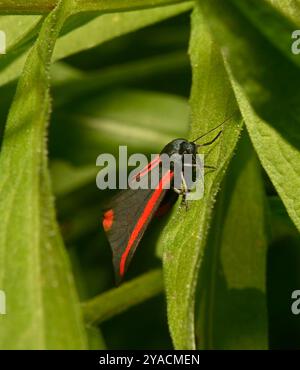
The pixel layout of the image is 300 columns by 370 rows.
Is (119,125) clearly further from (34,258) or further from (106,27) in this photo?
(34,258)

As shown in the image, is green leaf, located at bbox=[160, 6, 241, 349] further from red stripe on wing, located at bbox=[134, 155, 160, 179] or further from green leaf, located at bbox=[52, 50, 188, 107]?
green leaf, located at bbox=[52, 50, 188, 107]

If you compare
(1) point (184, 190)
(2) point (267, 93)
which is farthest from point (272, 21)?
(1) point (184, 190)

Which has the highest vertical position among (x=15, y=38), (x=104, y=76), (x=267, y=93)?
(x=104, y=76)

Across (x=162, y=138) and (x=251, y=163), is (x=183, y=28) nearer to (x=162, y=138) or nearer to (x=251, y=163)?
(x=162, y=138)

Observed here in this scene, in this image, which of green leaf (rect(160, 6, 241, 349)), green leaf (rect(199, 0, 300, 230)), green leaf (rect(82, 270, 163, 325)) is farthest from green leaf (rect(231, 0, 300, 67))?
green leaf (rect(82, 270, 163, 325))

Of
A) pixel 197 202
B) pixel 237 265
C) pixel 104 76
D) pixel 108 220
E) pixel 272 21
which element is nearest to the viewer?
pixel 272 21

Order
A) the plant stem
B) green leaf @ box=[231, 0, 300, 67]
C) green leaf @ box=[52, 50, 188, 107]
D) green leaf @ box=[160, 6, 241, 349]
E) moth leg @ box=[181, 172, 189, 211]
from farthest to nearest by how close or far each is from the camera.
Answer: green leaf @ box=[52, 50, 188, 107] → moth leg @ box=[181, 172, 189, 211] → the plant stem → green leaf @ box=[160, 6, 241, 349] → green leaf @ box=[231, 0, 300, 67]
